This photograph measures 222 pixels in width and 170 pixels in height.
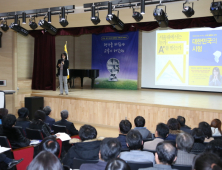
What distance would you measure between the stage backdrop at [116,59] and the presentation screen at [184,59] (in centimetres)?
46

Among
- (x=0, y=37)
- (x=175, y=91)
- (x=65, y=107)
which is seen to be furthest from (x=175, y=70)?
(x=0, y=37)

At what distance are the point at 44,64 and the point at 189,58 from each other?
521 centimetres

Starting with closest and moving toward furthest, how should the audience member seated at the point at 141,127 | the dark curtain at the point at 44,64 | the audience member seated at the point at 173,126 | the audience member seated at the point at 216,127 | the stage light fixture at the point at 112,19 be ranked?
1. the audience member seated at the point at 173,126
2. the audience member seated at the point at 141,127
3. the audience member seated at the point at 216,127
4. the stage light fixture at the point at 112,19
5. the dark curtain at the point at 44,64

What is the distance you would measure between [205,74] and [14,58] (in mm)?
6076

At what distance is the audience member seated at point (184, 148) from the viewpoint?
246cm

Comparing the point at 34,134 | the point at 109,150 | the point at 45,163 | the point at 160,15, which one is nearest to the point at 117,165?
the point at 45,163

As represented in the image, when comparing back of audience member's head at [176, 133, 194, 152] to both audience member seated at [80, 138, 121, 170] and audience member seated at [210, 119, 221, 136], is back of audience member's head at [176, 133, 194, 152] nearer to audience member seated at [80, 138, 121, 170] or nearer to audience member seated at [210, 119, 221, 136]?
audience member seated at [80, 138, 121, 170]

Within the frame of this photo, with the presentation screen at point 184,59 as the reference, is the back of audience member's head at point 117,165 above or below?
below

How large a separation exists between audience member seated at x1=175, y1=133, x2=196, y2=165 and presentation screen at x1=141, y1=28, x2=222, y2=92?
6085 mm

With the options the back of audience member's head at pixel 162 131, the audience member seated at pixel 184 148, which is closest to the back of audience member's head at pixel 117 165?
the audience member seated at pixel 184 148

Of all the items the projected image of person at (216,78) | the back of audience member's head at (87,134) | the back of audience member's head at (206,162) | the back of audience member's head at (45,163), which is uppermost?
the projected image of person at (216,78)

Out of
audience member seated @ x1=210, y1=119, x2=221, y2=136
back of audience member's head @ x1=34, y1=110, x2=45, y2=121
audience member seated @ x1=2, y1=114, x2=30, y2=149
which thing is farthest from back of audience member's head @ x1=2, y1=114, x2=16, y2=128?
audience member seated @ x1=210, y1=119, x2=221, y2=136

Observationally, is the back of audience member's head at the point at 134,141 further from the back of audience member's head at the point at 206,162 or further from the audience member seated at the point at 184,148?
the back of audience member's head at the point at 206,162

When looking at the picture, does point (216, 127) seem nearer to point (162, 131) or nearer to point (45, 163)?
point (162, 131)
